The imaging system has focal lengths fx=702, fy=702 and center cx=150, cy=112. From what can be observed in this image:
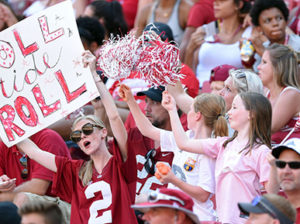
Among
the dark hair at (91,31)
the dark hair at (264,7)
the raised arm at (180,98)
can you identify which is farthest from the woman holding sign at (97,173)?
the dark hair at (264,7)

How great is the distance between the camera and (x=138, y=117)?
5.00 metres

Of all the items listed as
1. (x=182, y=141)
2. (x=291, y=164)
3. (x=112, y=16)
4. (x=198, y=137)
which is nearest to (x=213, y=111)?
(x=198, y=137)

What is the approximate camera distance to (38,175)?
5.60 m

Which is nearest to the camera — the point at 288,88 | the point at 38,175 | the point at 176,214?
the point at 176,214

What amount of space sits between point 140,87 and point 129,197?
183 centimetres

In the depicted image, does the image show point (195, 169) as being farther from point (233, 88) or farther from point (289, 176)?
point (289, 176)

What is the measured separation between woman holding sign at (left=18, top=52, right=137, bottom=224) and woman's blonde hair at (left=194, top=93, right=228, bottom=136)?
61 centimetres

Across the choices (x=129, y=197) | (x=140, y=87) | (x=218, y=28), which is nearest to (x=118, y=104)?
(x=140, y=87)

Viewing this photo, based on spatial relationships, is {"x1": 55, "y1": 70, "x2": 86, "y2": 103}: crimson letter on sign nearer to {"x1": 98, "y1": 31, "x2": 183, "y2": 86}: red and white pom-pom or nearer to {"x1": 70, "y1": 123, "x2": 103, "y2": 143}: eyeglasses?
{"x1": 70, "y1": 123, "x2": 103, "y2": 143}: eyeglasses

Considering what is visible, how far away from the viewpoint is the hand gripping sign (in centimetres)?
523

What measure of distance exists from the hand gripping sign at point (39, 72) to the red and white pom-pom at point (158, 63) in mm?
566

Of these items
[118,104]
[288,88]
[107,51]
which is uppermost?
[107,51]

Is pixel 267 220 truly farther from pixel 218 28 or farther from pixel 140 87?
pixel 218 28

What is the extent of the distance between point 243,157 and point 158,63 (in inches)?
35.1
